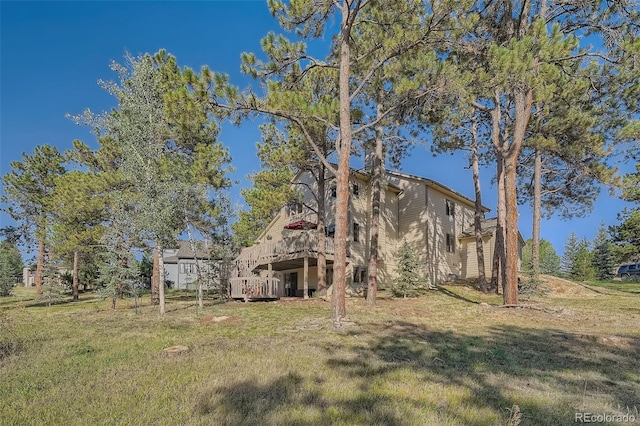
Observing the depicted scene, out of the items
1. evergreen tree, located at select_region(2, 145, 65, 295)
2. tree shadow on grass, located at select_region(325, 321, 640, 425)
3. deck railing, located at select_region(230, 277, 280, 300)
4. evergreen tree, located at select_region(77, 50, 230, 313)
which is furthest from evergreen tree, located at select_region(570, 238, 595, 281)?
evergreen tree, located at select_region(2, 145, 65, 295)

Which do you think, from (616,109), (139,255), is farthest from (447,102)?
(139,255)

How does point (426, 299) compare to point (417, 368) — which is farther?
point (426, 299)

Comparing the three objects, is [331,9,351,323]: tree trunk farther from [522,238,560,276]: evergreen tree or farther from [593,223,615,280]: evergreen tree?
[593,223,615,280]: evergreen tree

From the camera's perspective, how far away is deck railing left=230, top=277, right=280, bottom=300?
16266 millimetres

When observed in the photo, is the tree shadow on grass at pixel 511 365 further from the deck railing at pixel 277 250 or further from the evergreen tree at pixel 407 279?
the deck railing at pixel 277 250

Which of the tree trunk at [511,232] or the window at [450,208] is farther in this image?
the window at [450,208]

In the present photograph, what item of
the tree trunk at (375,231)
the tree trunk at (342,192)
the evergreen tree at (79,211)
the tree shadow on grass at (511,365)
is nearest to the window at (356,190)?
the tree trunk at (375,231)

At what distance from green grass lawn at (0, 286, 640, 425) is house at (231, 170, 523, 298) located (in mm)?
9230

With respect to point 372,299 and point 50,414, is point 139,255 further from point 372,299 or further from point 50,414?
point 50,414

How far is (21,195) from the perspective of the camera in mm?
27531

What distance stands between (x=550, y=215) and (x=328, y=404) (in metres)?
23.3

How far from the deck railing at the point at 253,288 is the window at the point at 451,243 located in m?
12.0

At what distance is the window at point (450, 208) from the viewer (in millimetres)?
23703

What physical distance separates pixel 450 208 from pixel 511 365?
1952 centimetres
